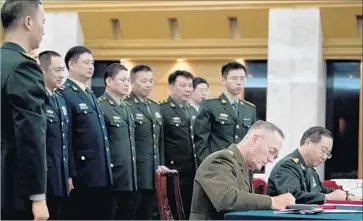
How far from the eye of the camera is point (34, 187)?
4.17 m

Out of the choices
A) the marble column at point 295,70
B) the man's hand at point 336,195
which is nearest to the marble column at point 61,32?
the marble column at point 295,70

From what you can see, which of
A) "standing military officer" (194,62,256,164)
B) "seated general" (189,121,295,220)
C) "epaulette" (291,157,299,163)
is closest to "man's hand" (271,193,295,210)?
"seated general" (189,121,295,220)

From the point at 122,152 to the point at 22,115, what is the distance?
A: 397cm

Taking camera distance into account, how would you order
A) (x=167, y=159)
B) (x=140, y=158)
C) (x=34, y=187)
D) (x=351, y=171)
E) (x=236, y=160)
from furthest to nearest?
1. (x=351, y=171)
2. (x=167, y=159)
3. (x=140, y=158)
4. (x=236, y=160)
5. (x=34, y=187)

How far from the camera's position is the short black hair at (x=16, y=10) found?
14.1ft

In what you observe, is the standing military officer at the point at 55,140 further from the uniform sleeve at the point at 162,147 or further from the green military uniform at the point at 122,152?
the uniform sleeve at the point at 162,147

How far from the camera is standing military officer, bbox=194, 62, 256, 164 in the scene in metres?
9.31

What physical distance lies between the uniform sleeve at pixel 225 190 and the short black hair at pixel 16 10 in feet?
4.60

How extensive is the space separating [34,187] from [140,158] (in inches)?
176

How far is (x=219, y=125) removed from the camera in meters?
9.36

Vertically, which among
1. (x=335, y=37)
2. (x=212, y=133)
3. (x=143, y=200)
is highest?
(x=335, y=37)

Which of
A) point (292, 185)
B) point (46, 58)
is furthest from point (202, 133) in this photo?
point (292, 185)

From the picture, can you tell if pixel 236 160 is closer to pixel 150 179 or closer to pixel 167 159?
pixel 150 179

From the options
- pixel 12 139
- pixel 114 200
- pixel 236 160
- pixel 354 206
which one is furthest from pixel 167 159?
pixel 12 139
